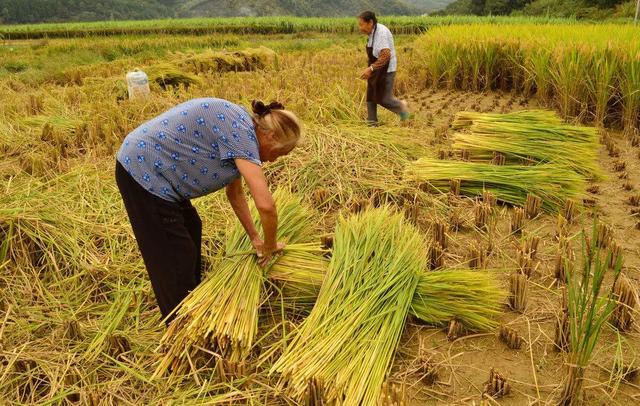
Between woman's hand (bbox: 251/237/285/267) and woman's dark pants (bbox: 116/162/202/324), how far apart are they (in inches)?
10.7

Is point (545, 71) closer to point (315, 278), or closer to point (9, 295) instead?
point (315, 278)

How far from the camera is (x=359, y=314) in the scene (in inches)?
79.9

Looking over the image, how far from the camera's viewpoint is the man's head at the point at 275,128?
1879 mm

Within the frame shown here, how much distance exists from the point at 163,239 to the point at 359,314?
0.87 metres

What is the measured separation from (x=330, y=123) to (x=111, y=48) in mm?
12452

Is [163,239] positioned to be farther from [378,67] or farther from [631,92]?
[631,92]

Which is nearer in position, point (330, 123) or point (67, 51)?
point (330, 123)

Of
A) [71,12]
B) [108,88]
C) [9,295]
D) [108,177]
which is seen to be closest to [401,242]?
[9,295]

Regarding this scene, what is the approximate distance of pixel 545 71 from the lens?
19.3 ft

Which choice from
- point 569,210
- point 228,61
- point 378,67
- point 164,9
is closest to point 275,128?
point 569,210

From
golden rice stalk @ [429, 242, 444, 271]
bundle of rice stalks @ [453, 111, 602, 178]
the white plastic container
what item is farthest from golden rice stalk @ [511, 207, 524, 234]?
the white plastic container

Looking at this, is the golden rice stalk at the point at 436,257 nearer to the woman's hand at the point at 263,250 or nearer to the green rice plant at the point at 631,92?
the woman's hand at the point at 263,250

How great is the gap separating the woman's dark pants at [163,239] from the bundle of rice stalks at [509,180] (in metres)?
1.90

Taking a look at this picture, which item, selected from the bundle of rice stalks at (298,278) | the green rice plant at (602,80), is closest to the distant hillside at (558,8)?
the green rice plant at (602,80)
